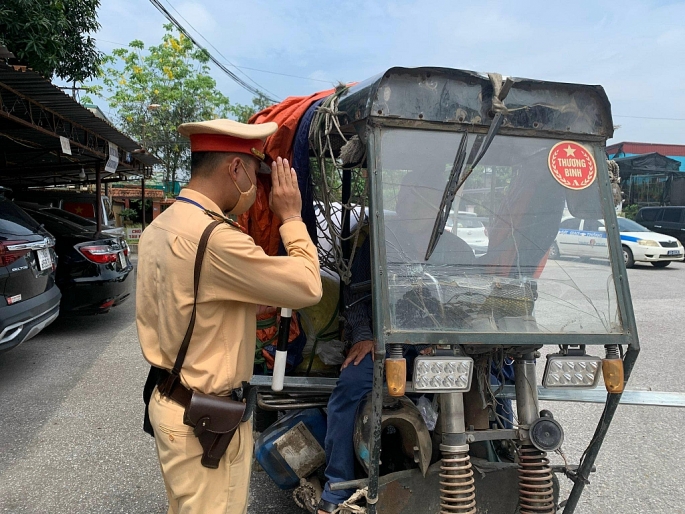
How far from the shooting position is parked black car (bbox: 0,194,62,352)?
4.46 metres

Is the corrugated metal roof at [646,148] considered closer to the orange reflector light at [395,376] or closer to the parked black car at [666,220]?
the parked black car at [666,220]

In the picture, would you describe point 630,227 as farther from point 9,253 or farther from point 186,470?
point 186,470

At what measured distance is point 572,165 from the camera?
2340 mm

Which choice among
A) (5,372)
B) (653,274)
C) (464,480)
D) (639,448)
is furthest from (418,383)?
(653,274)

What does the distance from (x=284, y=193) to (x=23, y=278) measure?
3.77m

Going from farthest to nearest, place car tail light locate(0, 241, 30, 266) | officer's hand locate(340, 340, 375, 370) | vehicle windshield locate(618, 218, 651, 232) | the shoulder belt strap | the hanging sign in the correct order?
vehicle windshield locate(618, 218, 651, 232), the hanging sign, car tail light locate(0, 241, 30, 266), officer's hand locate(340, 340, 375, 370), the shoulder belt strap

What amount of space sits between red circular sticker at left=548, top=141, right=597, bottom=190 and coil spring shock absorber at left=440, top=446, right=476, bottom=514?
1.23 m

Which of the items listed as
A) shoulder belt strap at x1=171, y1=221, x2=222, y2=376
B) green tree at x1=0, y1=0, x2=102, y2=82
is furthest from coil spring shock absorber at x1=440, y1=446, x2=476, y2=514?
green tree at x1=0, y1=0, x2=102, y2=82

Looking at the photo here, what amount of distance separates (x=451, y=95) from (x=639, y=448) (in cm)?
317

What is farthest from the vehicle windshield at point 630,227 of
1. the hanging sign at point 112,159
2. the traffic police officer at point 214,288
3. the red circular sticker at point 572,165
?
the traffic police officer at point 214,288

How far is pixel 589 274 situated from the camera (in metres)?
2.29

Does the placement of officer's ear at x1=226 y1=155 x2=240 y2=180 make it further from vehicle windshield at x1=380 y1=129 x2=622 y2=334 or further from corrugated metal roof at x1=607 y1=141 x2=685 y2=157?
corrugated metal roof at x1=607 y1=141 x2=685 y2=157

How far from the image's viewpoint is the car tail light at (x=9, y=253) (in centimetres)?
444

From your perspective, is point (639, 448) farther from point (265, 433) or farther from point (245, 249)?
point (245, 249)
